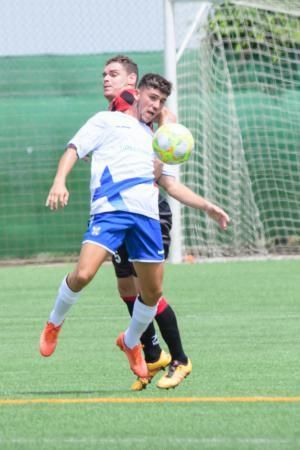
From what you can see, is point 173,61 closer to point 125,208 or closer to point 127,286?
point 127,286

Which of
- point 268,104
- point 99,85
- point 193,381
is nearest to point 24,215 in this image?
point 99,85

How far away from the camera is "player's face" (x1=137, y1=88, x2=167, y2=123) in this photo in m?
7.36

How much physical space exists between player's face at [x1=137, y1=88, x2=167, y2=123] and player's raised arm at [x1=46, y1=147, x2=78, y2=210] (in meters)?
0.53

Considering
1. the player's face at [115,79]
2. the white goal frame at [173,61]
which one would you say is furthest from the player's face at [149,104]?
the white goal frame at [173,61]

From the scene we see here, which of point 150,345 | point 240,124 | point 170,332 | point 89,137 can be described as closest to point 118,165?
point 89,137

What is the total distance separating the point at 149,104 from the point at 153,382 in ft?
5.60

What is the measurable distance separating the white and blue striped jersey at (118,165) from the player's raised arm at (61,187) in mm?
69

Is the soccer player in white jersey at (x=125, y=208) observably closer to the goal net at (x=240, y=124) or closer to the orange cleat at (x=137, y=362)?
the orange cleat at (x=137, y=362)

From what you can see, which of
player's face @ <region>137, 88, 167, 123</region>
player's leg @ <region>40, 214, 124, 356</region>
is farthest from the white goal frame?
player's leg @ <region>40, 214, 124, 356</region>

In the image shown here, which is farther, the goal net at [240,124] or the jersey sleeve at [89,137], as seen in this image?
the goal net at [240,124]

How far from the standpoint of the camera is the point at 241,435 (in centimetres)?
568

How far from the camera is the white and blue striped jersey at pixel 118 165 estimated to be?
23.6 ft

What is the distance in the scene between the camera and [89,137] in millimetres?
7215

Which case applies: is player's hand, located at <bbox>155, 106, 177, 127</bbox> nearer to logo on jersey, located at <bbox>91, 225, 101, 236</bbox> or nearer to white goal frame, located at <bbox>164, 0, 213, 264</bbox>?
logo on jersey, located at <bbox>91, 225, 101, 236</bbox>
